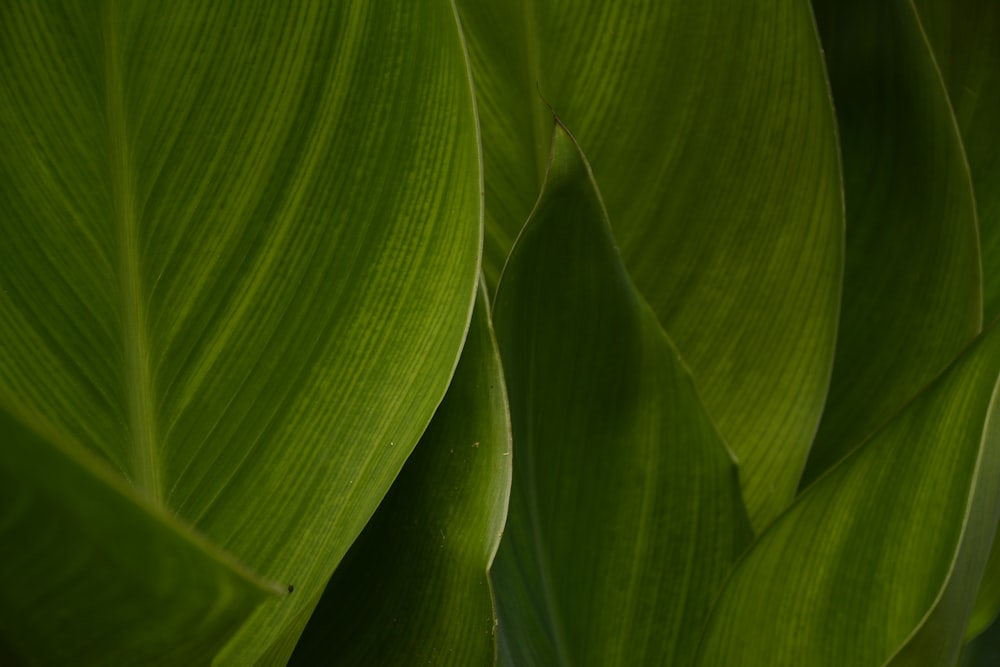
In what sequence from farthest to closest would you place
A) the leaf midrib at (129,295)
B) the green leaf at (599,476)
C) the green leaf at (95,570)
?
the green leaf at (599,476) → the leaf midrib at (129,295) → the green leaf at (95,570)

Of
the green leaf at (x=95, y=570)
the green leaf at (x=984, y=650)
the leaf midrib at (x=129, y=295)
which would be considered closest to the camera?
the green leaf at (x=95, y=570)

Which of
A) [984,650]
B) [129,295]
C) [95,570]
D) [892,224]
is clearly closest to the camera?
[95,570]

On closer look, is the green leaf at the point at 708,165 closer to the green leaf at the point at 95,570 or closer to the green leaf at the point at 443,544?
the green leaf at the point at 443,544

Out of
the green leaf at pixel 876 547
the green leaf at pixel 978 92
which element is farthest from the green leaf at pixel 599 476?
the green leaf at pixel 978 92

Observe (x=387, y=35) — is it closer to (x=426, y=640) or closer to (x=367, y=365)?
(x=367, y=365)

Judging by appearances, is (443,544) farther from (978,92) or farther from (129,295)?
(978,92)

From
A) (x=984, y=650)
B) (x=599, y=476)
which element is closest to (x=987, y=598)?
(x=984, y=650)

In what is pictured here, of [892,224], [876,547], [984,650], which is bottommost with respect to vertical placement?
[984,650]
